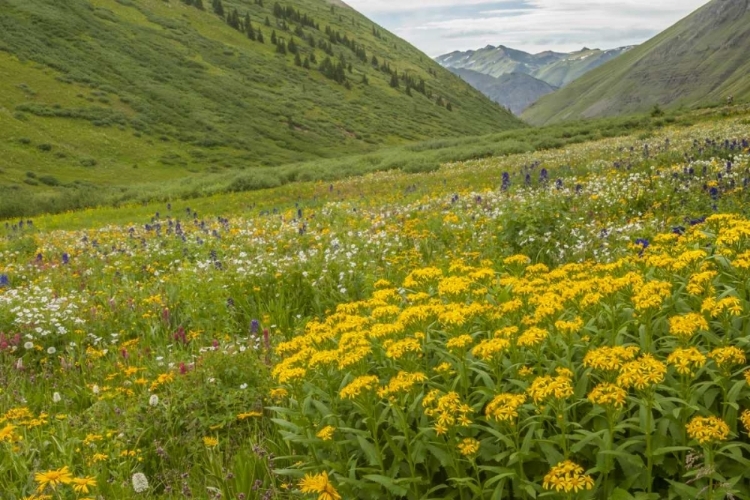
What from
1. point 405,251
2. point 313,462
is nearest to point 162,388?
point 313,462

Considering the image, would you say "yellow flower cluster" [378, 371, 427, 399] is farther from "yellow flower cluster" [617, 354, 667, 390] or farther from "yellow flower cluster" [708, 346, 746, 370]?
"yellow flower cluster" [708, 346, 746, 370]

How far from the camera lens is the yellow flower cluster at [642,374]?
2470mm

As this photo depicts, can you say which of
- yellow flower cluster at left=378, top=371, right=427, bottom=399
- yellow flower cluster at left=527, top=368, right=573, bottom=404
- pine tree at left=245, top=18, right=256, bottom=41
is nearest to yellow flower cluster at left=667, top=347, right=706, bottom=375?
yellow flower cluster at left=527, top=368, right=573, bottom=404

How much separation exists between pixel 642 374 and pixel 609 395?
0.19m

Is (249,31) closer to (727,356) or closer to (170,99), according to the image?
(170,99)

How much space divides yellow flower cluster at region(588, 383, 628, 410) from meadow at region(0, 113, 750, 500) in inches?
0.9

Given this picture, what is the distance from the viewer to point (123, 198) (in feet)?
120

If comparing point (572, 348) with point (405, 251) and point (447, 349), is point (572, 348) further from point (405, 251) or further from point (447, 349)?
point (405, 251)

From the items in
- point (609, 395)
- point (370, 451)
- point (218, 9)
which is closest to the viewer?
point (609, 395)

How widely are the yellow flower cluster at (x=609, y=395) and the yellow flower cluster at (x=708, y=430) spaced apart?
302 millimetres

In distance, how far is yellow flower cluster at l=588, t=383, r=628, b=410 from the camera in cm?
249

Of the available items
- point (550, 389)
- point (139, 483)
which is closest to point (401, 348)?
point (550, 389)

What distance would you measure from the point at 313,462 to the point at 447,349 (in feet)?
3.78

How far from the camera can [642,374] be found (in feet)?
8.29
